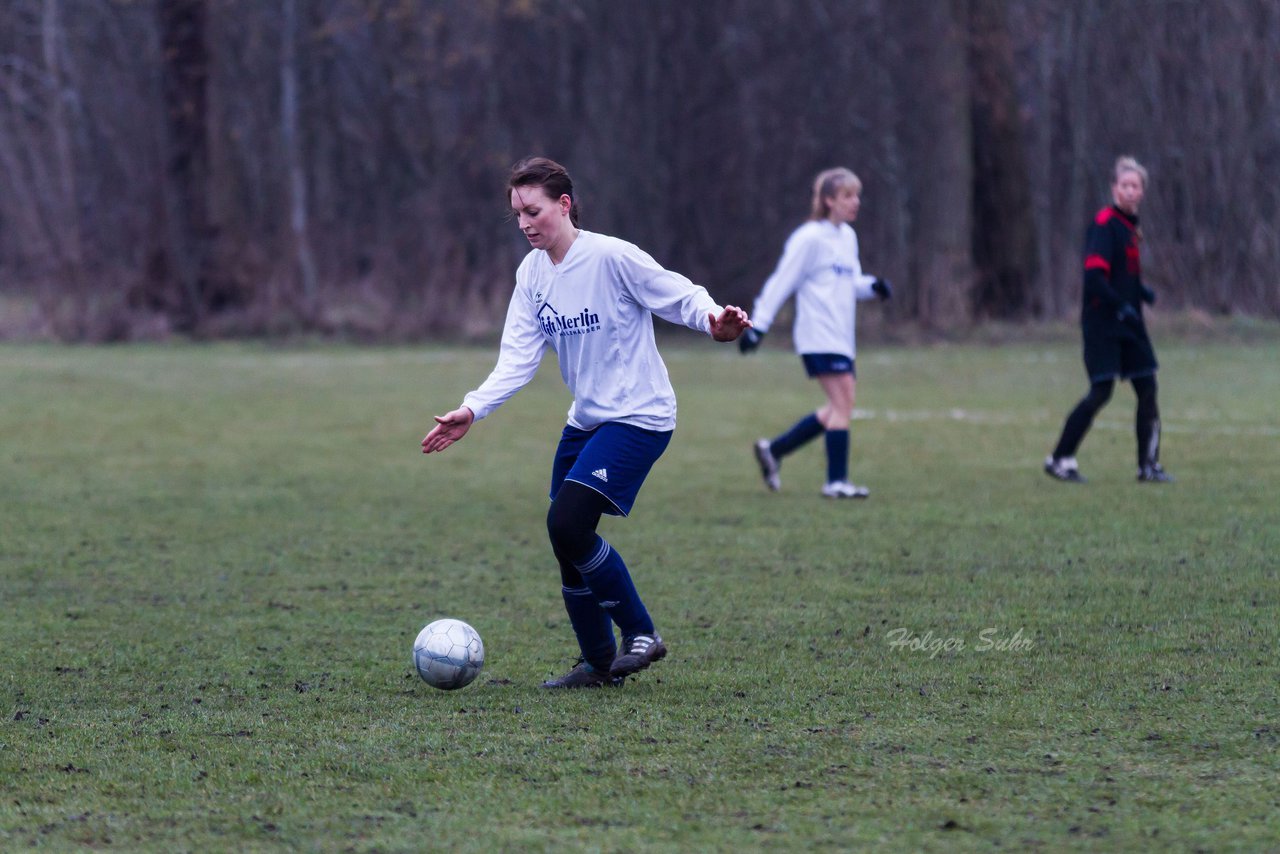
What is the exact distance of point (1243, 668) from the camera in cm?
565

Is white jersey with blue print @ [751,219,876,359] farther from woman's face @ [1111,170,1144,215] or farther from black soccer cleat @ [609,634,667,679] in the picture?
black soccer cleat @ [609,634,667,679]

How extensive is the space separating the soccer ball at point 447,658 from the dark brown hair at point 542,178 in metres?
1.43

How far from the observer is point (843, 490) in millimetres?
10461

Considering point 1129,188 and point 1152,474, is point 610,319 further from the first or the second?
point 1152,474

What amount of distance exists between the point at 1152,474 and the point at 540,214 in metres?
6.32

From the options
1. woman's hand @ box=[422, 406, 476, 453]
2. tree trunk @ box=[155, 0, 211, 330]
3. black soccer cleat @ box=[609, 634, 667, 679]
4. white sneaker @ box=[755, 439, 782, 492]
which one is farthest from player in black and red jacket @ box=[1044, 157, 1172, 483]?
tree trunk @ box=[155, 0, 211, 330]

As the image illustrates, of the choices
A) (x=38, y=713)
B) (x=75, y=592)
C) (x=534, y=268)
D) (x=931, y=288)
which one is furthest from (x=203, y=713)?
(x=931, y=288)

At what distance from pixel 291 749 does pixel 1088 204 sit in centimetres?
2562

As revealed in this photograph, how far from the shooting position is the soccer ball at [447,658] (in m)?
5.49

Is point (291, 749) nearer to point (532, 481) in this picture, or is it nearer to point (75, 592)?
point (75, 592)

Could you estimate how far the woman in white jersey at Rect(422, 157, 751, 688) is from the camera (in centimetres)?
552

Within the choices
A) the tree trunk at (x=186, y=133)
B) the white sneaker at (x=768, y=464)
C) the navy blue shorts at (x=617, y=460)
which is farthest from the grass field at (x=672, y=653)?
the tree trunk at (x=186, y=133)

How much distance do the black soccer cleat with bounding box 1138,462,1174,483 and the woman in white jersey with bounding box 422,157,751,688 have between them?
5.86 meters

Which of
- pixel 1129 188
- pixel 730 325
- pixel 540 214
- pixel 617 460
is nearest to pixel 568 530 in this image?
pixel 617 460
